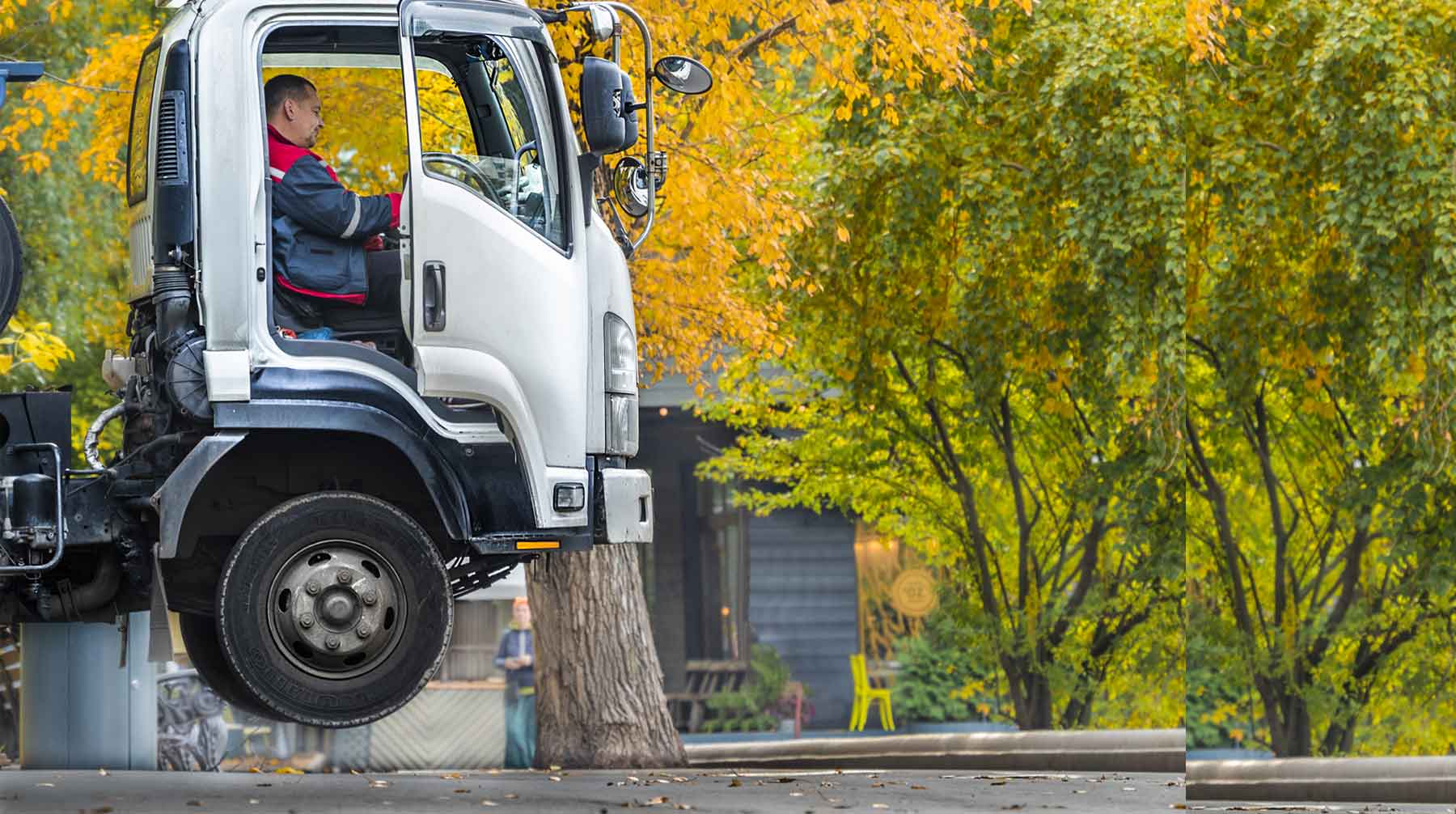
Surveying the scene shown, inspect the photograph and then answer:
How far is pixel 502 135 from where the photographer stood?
793 centimetres

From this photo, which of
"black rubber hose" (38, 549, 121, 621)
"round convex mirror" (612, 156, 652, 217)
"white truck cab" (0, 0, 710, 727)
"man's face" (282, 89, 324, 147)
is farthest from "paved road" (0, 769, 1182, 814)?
"man's face" (282, 89, 324, 147)

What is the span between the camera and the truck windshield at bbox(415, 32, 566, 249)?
302 inches

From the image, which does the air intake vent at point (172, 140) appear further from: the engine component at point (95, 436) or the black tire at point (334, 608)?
the black tire at point (334, 608)

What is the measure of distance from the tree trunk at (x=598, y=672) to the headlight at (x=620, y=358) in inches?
178

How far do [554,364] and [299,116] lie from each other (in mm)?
1520

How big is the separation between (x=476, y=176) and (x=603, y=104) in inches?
25.5

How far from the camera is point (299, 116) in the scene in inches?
303

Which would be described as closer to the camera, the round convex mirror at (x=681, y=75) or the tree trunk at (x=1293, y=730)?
Answer: the round convex mirror at (x=681, y=75)

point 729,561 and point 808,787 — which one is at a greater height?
point 729,561

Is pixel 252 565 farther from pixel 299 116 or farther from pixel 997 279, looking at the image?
pixel 997 279

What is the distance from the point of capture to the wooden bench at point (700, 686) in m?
15.4

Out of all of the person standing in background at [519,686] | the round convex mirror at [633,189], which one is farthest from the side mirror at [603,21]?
the person standing in background at [519,686]

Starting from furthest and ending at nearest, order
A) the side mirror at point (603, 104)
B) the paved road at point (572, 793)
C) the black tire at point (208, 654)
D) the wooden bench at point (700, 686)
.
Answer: the wooden bench at point (700, 686) < the paved road at point (572, 793) < the black tire at point (208, 654) < the side mirror at point (603, 104)

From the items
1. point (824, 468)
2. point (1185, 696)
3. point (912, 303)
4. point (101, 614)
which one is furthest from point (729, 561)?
point (101, 614)
